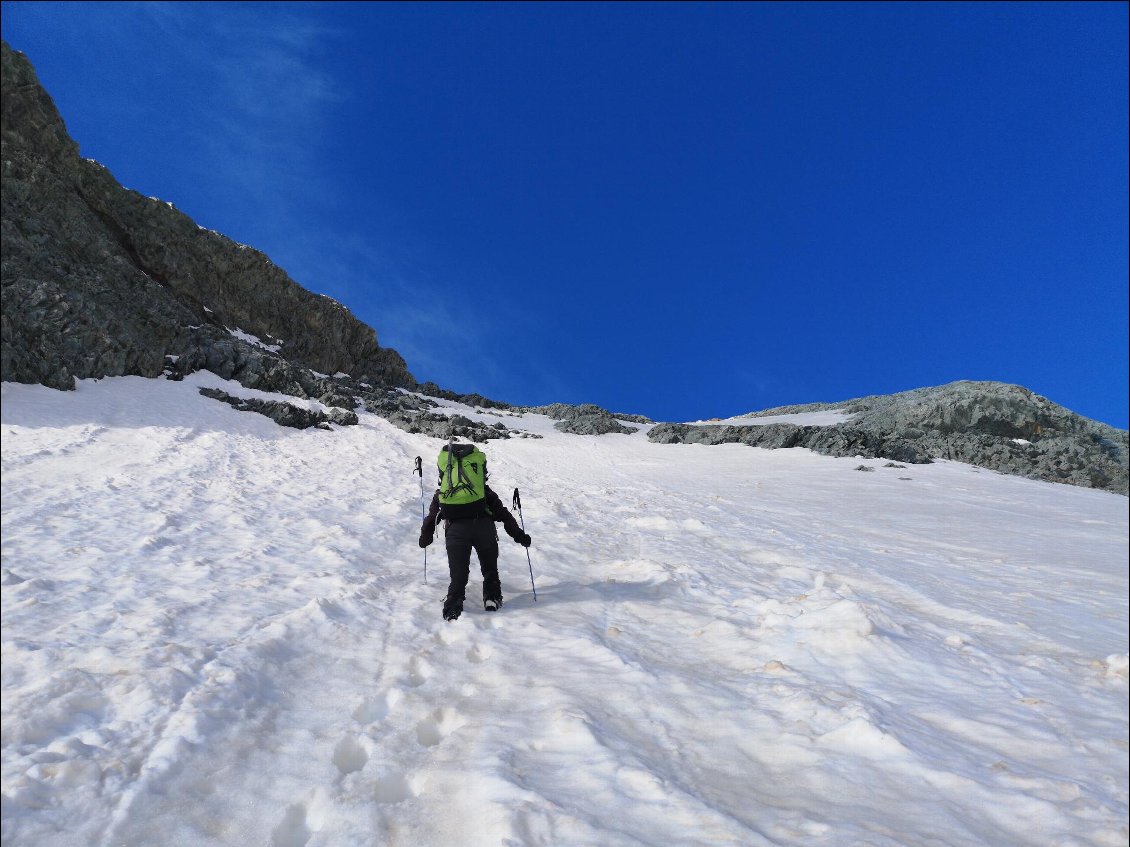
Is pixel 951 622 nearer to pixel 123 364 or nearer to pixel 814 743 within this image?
pixel 814 743

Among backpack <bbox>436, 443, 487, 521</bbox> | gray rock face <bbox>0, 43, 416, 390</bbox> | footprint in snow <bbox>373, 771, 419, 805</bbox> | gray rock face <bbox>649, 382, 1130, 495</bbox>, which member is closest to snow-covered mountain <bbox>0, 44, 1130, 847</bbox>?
footprint in snow <bbox>373, 771, 419, 805</bbox>

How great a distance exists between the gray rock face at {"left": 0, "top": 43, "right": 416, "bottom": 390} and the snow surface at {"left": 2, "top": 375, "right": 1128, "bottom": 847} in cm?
143

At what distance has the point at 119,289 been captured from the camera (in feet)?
82.8

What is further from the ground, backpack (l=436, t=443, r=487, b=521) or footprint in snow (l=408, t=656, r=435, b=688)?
backpack (l=436, t=443, r=487, b=521)

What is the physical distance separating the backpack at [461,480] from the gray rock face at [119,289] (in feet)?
13.4

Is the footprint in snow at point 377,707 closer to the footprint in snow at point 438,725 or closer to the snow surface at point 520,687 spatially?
the snow surface at point 520,687

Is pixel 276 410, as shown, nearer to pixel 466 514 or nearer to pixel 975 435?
Result: pixel 466 514

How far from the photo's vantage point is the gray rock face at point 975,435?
90.6 feet

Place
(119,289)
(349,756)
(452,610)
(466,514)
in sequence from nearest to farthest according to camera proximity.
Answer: (349,756) → (452,610) → (466,514) → (119,289)

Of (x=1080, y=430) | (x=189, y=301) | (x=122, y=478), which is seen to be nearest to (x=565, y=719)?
(x=122, y=478)

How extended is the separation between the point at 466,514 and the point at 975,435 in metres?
37.8

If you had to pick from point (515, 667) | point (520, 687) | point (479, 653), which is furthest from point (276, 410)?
point (520, 687)

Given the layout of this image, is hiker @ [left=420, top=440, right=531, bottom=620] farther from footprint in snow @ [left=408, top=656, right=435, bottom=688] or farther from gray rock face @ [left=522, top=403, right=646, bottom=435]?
gray rock face @ [left=522, top=403, right=646, bottom=435]

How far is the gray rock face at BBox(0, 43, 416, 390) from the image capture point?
11.6 ft
